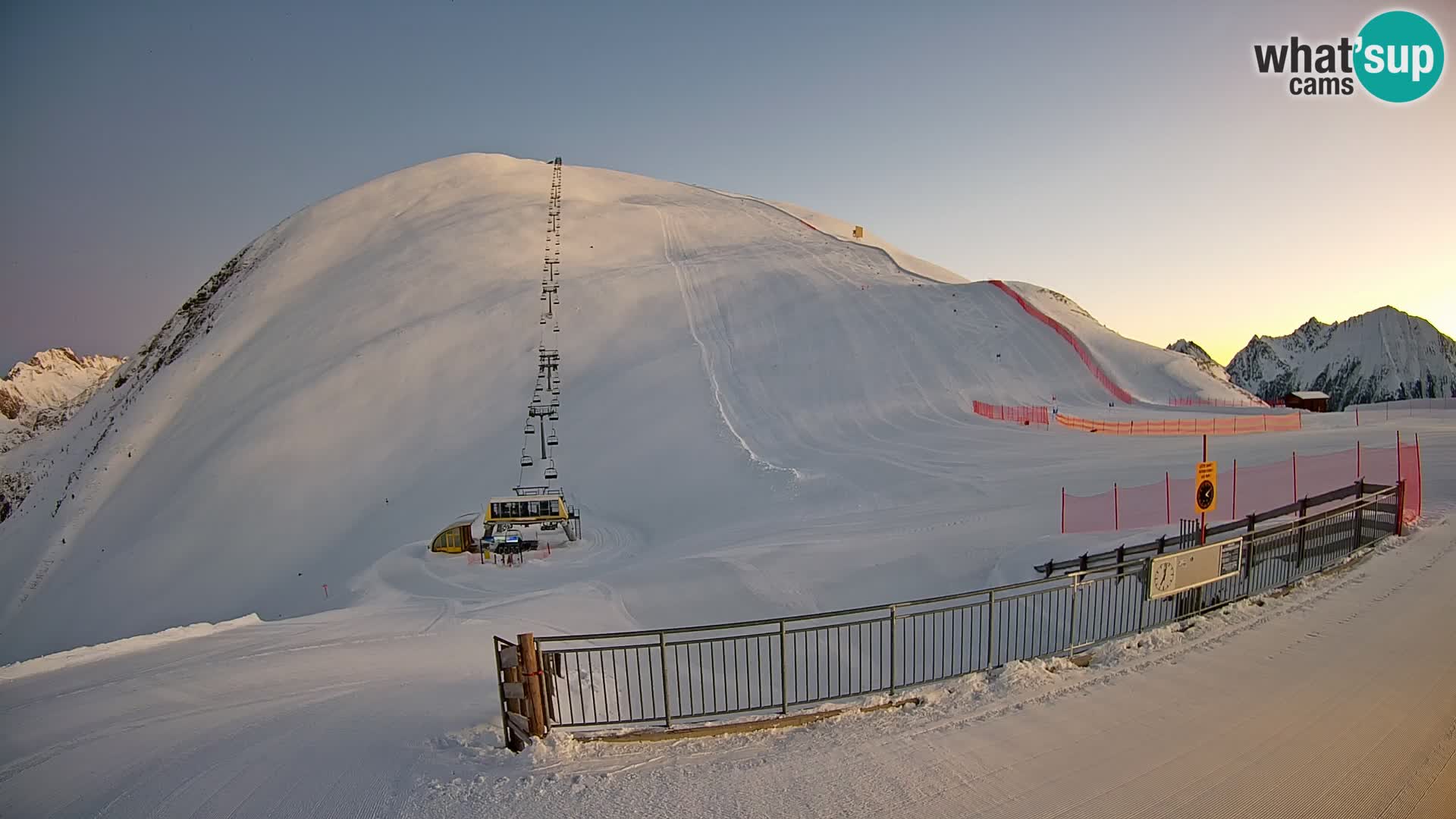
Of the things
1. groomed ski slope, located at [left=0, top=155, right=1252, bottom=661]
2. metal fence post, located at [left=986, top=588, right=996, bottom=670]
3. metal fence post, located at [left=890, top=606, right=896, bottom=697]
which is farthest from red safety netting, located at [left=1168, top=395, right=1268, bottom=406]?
metal fence post, located at [left=890, top=606, right=896, bottom=697]

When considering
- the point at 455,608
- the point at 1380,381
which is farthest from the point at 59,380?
the point at 1380,381

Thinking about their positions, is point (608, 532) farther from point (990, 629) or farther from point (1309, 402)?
point (1309, 402)

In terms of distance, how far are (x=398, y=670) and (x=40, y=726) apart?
3.91m

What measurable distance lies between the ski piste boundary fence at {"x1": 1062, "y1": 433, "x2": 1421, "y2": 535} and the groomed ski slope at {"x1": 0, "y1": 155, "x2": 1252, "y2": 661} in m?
1.41

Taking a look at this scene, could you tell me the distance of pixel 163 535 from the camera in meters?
29.1

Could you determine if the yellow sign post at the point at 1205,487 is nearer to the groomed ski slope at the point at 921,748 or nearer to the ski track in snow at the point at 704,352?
the groomed ski slope at the point at 921,748

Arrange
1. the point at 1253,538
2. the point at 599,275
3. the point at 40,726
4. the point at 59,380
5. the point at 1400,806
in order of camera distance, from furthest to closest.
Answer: the point at 59,380, the point at 599,275, the point at 1253,538, the point at 40,726, the point at 1400,806

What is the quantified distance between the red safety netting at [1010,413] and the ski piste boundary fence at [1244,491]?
46.3 feet

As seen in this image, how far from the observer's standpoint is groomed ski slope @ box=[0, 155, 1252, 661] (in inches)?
861

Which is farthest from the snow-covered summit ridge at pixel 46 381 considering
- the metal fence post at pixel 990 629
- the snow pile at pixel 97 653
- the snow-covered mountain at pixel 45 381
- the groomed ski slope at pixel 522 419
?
the metal fence post at pixel 990 629

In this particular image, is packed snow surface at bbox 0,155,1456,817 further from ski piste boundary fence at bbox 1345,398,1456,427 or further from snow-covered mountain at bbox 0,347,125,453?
snow-covered mountain at bbox 0,347,125,453

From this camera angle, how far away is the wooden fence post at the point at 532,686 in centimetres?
648

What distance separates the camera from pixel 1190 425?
3162 cm

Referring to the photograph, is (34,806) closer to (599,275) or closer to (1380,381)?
(599,275)
